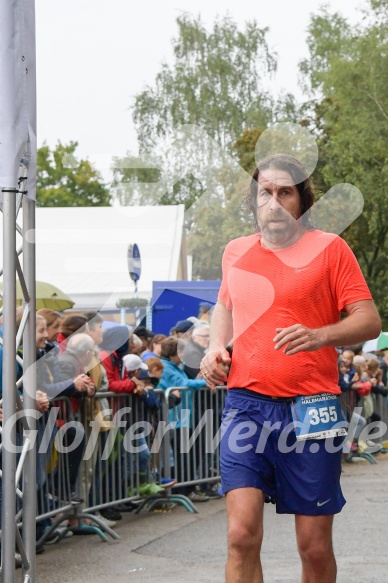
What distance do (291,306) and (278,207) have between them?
1.40ft

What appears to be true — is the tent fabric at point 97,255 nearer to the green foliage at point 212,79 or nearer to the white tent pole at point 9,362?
the white tent pole at point 9,362

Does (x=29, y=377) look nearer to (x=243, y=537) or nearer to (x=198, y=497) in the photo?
(x=243, y=537)

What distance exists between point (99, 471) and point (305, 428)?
4.77m

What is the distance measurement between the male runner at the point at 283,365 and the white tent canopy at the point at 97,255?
8.03 meters

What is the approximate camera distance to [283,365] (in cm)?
447

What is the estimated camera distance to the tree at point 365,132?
39375 millimetres

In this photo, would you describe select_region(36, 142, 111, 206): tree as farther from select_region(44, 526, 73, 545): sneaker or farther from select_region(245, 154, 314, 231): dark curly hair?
select_region(245, 154, 314, 231): dark curly hair

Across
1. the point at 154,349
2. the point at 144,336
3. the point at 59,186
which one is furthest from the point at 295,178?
the point at 59,186

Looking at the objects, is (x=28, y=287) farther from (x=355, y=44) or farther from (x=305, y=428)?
(x=355, y=44)

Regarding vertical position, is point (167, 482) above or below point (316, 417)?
below

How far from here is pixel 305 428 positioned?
4426mm

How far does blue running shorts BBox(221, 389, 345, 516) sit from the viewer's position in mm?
4395

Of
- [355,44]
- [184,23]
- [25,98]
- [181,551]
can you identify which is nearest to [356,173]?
[355,44]

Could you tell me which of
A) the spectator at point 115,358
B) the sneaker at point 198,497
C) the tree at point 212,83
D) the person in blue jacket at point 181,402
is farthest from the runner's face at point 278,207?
the tree at point 212,83
